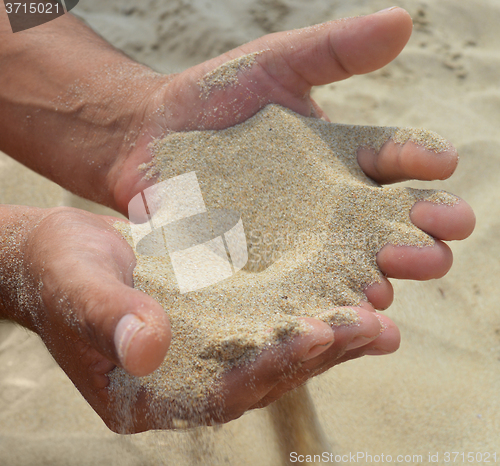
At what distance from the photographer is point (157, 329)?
81 cm

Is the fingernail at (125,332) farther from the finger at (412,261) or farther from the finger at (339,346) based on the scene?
the finger at (412,261)

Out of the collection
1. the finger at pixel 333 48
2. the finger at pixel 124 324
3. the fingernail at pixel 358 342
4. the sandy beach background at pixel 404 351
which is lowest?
the sandy beach background at pixel 404 351

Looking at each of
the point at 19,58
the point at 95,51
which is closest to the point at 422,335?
the point at 95,51

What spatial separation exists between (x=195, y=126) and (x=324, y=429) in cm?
113

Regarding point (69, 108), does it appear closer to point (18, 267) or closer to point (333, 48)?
point (18, 267)

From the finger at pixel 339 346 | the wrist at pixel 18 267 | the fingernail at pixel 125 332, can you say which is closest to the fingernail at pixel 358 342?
the finger at pixel 339 346

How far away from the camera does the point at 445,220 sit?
4.19 ft

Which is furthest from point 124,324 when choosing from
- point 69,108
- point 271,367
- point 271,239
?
point 69,108

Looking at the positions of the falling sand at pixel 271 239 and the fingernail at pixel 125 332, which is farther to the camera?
the falling sand at pixel 271 239

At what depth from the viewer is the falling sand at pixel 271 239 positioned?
3.37 feet

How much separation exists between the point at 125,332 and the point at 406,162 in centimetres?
99

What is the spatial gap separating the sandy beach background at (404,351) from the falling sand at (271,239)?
0.22 m

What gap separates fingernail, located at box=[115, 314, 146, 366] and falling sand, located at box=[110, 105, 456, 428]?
247 millimetres

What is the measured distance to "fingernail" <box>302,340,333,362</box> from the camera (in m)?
0.97
